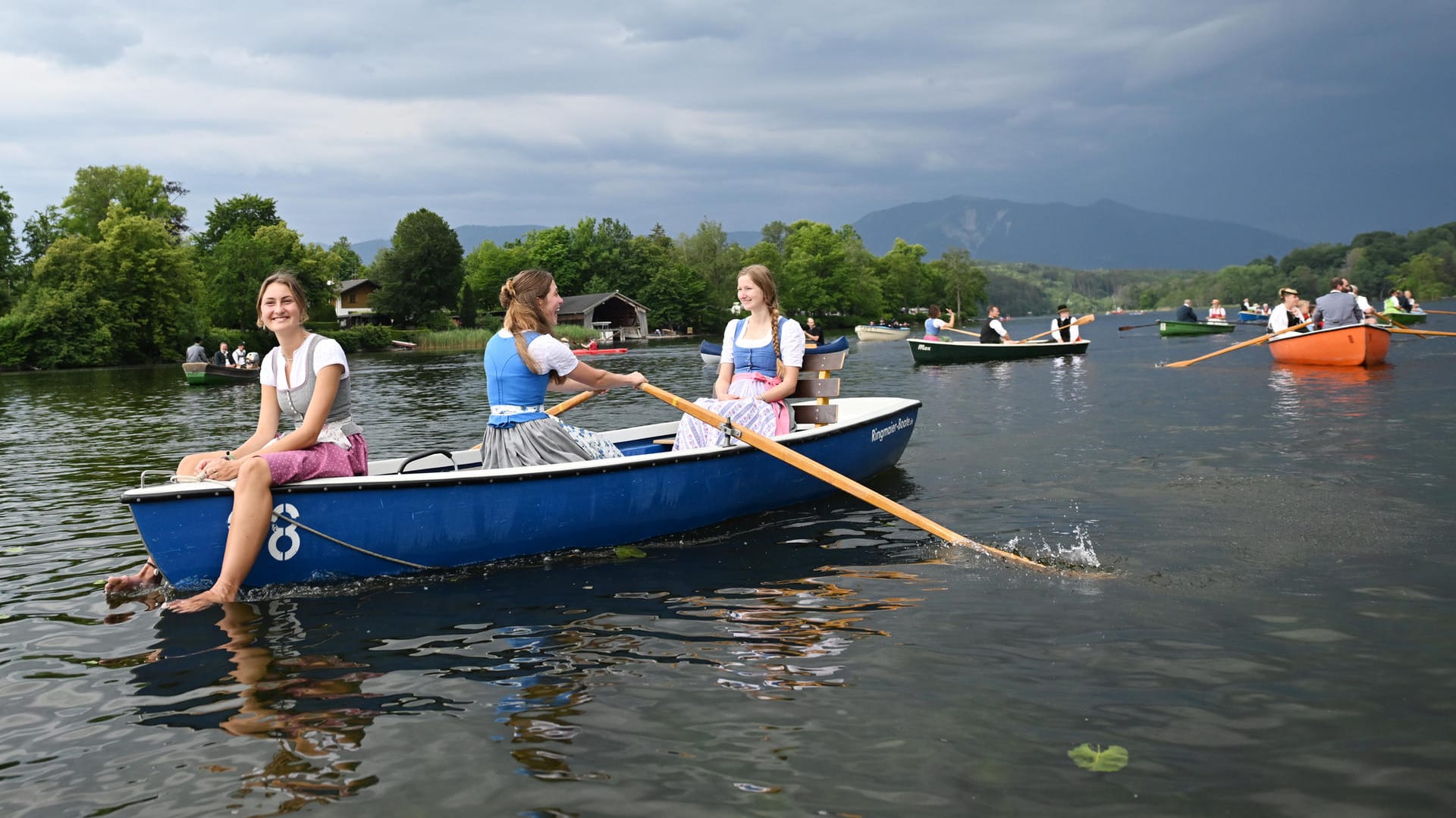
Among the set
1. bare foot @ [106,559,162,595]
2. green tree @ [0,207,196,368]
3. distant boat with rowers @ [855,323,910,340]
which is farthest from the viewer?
distant boat with rowers @ [855,323,910,340]

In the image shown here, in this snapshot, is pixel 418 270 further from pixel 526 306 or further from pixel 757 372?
pixel 526 306

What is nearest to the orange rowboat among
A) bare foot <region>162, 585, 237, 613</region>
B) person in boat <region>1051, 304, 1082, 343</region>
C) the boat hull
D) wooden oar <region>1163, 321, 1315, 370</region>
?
wooden oar <region>1163, 321, 1315, 370</region>

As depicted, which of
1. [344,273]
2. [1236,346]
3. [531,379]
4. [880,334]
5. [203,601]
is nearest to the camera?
[203,601]

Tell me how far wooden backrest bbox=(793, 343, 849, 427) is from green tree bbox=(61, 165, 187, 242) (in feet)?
217

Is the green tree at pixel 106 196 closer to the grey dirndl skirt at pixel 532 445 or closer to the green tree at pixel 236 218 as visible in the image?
the green tree at pixel 236 218

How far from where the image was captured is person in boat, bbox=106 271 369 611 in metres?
5.60

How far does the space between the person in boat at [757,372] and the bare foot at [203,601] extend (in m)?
3.73

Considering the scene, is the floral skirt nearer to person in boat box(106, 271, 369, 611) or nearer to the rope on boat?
the rope on boat

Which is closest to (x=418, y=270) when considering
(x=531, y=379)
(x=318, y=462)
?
(x=531, y=379)

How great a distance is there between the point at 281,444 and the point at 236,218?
7553cm

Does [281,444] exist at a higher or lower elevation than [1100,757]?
higher

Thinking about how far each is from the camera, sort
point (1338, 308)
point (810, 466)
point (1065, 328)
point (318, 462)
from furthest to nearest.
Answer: point (1065, 328) → point (1338, 308) → point (810, 466) → point (318, 462)

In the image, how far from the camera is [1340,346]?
20422 millimetres

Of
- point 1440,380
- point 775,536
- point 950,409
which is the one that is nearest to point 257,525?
point 775,536
